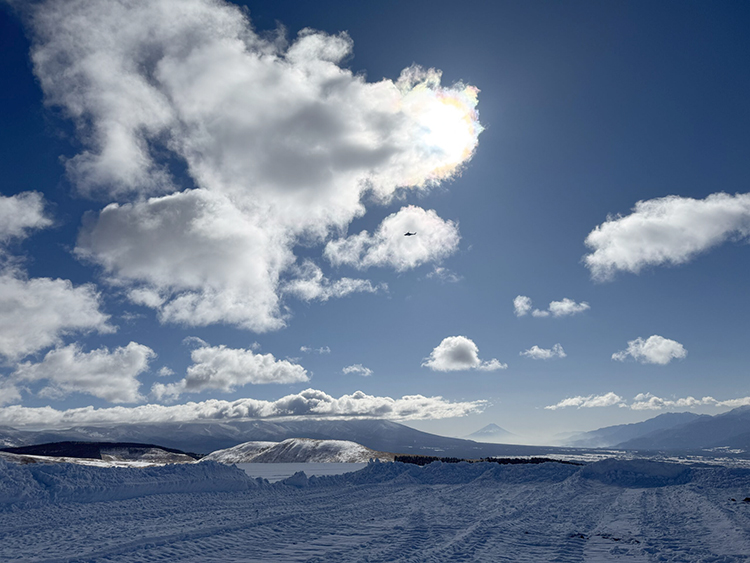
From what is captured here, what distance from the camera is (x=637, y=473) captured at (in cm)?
4312

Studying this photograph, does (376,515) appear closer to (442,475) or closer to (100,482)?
(442,475)

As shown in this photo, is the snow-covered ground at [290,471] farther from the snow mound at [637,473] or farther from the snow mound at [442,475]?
the snow mound at [637,473]

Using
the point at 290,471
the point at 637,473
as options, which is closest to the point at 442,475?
the point at 637,473

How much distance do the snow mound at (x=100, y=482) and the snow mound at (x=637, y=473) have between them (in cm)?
3691

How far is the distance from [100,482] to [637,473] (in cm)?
5293

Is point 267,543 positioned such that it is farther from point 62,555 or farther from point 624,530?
point 624,530

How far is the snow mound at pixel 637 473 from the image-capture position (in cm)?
4091

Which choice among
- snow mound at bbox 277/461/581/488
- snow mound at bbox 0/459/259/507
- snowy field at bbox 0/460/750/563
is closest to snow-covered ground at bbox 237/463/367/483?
snow mound at bbox 277/461/581/488

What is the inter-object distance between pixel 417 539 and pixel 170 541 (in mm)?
12035

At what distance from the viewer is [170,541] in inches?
757

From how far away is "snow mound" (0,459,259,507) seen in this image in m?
30.6

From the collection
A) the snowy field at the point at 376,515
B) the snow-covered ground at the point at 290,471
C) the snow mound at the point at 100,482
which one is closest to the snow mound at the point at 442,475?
the snowy field at the point at 376,515

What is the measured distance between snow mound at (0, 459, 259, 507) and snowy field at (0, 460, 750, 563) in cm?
12

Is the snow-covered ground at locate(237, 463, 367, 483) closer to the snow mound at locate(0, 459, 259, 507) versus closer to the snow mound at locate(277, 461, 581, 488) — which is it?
the snow mound at locate(277, 461, 581, 488)
